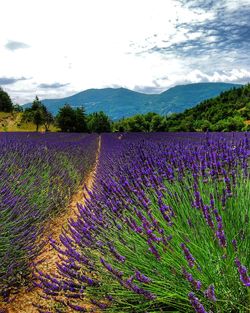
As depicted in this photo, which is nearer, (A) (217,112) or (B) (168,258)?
(B) (168,258)

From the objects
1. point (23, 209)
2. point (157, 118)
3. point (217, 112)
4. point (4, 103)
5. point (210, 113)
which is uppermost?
point (4, 103)

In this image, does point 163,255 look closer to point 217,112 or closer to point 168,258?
point 168,258

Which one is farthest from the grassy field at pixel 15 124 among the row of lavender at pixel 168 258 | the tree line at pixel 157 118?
the row of lavender at pixel 168 258

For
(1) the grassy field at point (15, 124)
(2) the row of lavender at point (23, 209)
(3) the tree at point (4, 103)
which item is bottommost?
(2) the row of lavender at point (23, 209)

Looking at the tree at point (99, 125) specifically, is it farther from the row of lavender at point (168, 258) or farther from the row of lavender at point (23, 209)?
the row of lavender at point (168, 258)

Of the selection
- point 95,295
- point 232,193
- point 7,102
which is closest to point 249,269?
point 232,193

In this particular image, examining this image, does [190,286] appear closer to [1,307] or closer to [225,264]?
[225,264]

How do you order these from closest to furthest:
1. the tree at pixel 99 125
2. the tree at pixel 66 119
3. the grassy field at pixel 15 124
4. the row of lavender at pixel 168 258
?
the row of lavender at pixel 168 258 < the grassy field at pixel 15 124 < the tree at pixel 66 119 < the tree at pixel 99 125

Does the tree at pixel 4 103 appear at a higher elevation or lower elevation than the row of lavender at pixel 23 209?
higher

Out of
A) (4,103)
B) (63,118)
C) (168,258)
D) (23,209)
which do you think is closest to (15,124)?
(63,118)

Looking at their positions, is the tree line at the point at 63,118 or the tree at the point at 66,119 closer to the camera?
the tree line at the point at 63,118

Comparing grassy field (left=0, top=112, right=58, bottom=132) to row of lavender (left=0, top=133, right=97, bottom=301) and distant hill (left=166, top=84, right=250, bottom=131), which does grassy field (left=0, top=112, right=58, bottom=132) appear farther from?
row of lavender (left=0, top=133, right=97, bottom=301)

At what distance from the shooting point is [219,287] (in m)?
1.36

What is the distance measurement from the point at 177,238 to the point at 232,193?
0.44 m
